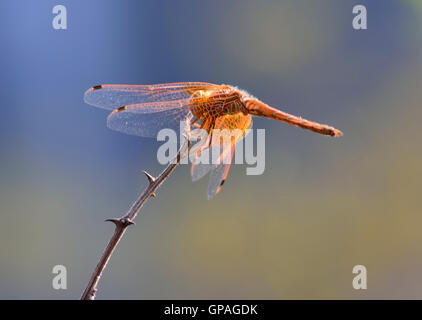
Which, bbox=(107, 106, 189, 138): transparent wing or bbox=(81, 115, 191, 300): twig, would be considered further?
bbox=(107, 106, 189, 138): transparent wing

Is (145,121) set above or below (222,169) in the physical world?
above

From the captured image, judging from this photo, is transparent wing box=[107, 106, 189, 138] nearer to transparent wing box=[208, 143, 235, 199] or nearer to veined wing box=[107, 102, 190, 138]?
veined wing box=[107, 102, 190, 138]

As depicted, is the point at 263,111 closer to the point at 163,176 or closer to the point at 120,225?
the point at 163,176

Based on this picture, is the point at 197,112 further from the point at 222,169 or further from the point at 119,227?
the point at 119,227

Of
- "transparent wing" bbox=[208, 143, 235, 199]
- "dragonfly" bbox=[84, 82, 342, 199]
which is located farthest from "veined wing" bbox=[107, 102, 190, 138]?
"transparent wing" bbox=[208, 143, 235, 199]

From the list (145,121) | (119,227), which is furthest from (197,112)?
(119,227)

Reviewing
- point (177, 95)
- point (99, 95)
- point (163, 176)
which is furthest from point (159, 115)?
point (163, 176)

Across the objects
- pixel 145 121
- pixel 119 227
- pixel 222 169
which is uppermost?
pixel 145 121

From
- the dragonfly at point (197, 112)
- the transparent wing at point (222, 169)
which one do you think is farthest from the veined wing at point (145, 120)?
the transparent wing at point (222, 169)
